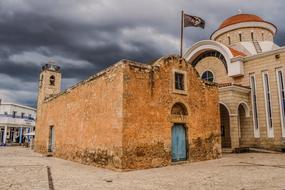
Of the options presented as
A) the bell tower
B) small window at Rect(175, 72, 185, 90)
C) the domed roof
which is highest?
the domed roof

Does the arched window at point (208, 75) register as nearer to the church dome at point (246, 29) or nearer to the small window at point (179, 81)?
the church dome at point (246, 29)

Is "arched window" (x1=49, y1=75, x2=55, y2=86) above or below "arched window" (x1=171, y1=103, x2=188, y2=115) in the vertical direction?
above

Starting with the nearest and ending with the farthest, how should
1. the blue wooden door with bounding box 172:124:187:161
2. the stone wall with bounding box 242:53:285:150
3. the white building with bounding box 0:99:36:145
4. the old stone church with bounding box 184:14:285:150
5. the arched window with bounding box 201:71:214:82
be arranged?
1. the blue wooden door with bounding box 172:124:187:161
2. the stone wall with bounding box 242:53:285:150
3. the old stone church with bounding box 184:14:285:150
4. the arched window with bounding box 201:71:214:82
5. the white building with bounding box 0:99:36:145

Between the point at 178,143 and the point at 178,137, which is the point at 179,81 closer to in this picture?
Result: the point at 178,137

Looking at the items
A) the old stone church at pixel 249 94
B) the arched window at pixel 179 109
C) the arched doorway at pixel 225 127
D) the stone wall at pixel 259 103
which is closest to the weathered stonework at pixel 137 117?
the arched window at pixel 179 109

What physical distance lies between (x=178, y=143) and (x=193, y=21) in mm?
8542

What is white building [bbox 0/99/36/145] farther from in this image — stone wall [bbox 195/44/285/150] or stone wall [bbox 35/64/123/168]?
stone wall [bbox 195/44/285/150]

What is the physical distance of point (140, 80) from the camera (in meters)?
10.2

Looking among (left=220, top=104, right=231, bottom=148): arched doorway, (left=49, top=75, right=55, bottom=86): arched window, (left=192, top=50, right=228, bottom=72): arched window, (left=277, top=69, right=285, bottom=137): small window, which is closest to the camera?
(left=277, top=69, right=285, bottom=137): small window

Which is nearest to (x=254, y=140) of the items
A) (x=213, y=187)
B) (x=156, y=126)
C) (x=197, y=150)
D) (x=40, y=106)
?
(x=197, y=150)

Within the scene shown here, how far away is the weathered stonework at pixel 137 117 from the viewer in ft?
31.5

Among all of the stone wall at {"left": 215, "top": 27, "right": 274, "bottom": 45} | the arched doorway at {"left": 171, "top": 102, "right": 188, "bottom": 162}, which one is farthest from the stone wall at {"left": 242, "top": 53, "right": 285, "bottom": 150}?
the arched doorway at {"left": 171, "top": 102, "right": 188, "bottom": 162}

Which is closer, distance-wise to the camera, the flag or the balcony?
the flag

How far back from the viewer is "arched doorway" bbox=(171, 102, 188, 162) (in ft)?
36.7
